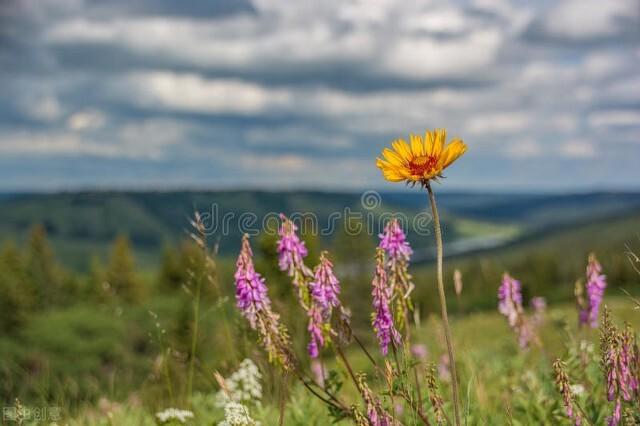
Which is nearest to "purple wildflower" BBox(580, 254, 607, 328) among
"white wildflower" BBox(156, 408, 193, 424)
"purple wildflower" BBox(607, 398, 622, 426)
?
"purple wildflower" BBox(607, 398, 622, 426)

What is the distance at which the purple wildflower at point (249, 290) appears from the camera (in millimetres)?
3992

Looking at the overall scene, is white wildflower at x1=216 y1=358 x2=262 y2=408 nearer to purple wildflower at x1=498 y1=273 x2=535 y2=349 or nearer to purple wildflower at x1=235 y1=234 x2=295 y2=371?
purple wildflower at x1=235 y1=234 x2=295 y2=371

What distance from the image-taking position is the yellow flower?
11.6 ft

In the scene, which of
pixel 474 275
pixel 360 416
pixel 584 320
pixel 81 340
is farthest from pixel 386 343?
pixel 474 275

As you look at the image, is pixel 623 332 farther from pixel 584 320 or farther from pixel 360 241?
pixel 360 241

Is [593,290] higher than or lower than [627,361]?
higher

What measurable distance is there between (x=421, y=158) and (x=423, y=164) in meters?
0.04

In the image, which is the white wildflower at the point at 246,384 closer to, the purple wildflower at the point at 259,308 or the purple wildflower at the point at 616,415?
the purple wildflower at the point at 259,308

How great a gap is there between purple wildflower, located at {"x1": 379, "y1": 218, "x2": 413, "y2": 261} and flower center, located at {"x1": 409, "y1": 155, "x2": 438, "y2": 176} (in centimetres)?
66

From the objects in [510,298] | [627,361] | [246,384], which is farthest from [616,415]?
[246,384]

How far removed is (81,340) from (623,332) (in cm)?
8641

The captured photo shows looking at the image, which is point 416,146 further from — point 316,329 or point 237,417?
point 237,417

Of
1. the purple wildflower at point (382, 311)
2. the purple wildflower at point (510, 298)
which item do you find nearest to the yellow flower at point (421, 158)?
the purple wildflower at point (382, 311)

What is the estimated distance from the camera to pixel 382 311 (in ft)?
12.9
